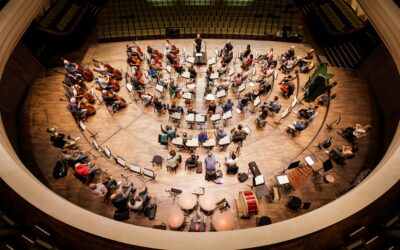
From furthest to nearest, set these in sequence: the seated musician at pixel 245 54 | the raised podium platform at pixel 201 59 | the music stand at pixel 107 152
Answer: the raised podium platform at pixel 201 59 → the seated musician at pixel 245 54 → the music stand at pixel 107 152

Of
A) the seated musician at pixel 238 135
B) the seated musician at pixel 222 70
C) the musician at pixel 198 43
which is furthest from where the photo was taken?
the musician at pixel 198 43

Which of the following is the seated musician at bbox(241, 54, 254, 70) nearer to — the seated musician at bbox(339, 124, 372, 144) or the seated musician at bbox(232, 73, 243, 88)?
the seated musician at bbox(232, 73, 243, 88)

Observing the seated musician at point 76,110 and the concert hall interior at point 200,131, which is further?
the seated musician at point 76,110

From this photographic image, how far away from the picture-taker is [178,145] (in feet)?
37.8

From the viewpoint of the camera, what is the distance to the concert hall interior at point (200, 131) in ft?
23.0

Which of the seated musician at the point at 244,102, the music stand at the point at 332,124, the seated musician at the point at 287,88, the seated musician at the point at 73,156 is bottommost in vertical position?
the seated musician at the point at 73,156

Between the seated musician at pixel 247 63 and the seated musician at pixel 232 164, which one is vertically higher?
the seated musician at pixel 247 63

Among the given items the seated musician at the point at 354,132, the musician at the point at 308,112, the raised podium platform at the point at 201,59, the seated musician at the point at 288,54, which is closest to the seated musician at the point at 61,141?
the raised podium platform at the point at 201,59

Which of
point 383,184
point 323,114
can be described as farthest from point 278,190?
point 323,114

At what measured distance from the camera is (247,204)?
30.2 ft

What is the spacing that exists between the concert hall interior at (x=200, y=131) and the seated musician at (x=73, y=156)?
5 centimetres

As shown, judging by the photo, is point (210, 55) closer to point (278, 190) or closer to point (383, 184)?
point (278, 190)

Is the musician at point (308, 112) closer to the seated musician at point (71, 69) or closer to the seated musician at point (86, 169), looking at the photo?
the seated musician at point (86, 169)

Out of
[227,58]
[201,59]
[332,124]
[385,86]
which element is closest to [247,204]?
[332,124]
